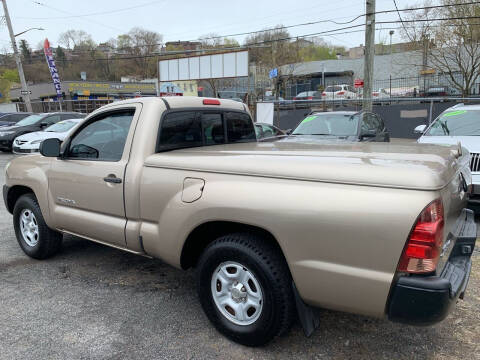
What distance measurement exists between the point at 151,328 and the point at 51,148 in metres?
2.09

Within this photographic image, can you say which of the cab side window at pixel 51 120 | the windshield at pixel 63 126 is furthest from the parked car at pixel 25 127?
the windshield at pixel 63 126

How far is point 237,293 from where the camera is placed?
268 cm

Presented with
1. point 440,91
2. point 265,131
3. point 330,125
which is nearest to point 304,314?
point 330,125

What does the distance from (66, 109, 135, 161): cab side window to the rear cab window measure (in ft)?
1.23

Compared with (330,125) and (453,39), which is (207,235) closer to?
(330,125)

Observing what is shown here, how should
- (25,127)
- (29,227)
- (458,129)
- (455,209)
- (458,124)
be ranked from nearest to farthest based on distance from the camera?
(455,209), (29,227), (458,129), (458,124), (25,127)

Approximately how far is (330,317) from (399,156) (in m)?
1.49

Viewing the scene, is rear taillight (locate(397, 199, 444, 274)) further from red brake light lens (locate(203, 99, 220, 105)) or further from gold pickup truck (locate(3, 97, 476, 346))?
red brake light lens (locate(203, 99, 220, 105))

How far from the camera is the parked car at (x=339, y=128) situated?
7727 mm

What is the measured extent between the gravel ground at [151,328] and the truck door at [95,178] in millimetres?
562

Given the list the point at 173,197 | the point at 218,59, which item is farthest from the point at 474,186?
the point at 218,59

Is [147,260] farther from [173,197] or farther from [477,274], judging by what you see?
[477,274]

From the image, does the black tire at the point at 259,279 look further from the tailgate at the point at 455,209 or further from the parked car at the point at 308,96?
the parked car at the point at 308,96

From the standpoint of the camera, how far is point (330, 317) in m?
3.13
